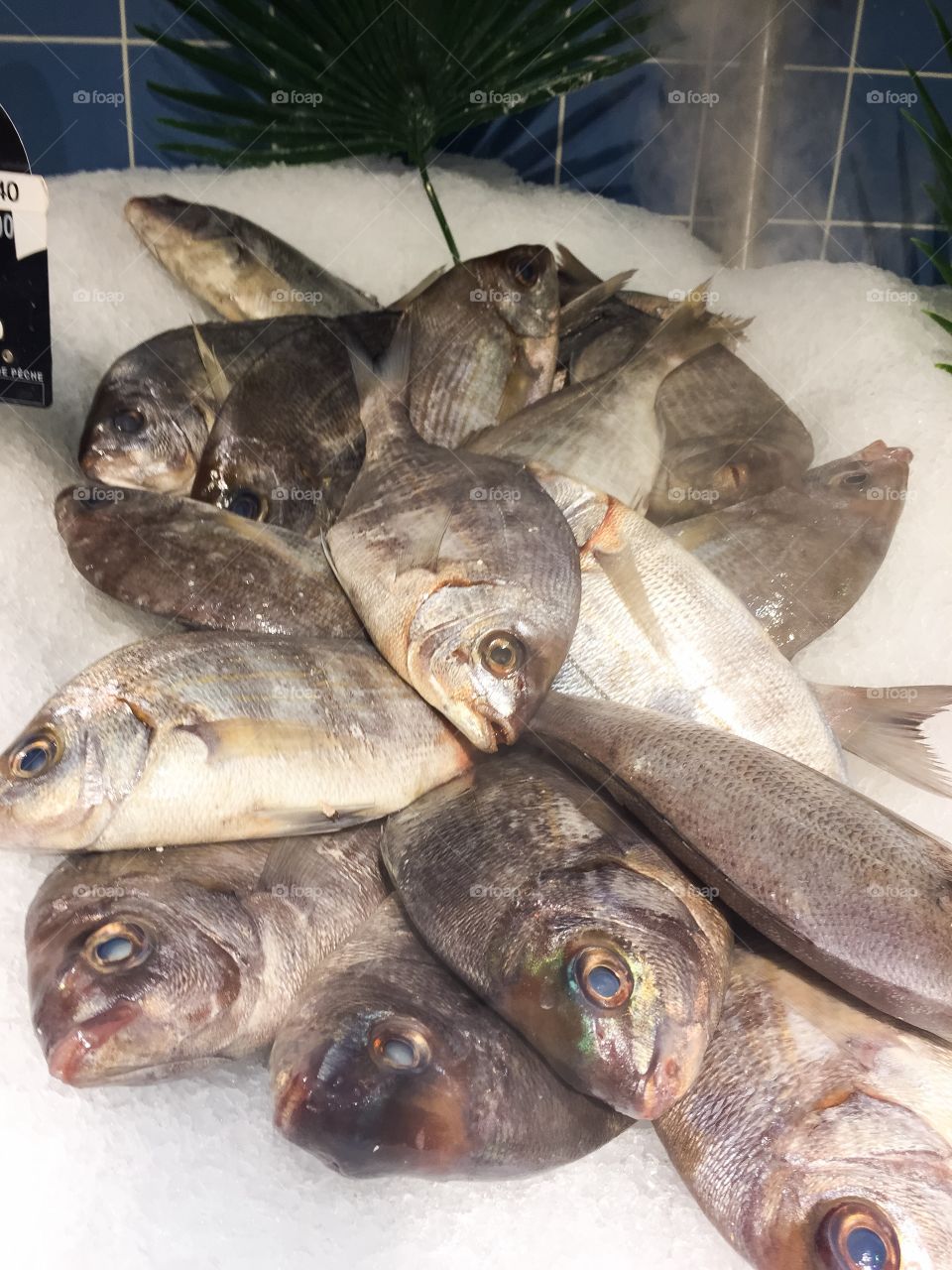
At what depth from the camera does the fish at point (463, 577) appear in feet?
3.99

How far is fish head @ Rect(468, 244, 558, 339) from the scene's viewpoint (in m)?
1.81

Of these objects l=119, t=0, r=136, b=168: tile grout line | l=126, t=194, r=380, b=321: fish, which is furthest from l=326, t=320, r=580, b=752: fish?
l=119, t=0, r=136, b=168: tile grout line

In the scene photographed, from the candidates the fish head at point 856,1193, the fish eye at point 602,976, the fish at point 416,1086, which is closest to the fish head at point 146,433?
the fish at point 416,1086

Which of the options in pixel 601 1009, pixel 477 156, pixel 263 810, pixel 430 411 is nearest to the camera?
pixel 601 1009

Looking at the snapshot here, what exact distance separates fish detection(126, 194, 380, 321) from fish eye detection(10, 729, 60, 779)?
1124 millimetres

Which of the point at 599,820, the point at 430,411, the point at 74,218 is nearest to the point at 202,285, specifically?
the point at 74,218

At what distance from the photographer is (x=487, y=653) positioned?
121cm

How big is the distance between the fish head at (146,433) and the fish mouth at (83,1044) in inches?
34.8

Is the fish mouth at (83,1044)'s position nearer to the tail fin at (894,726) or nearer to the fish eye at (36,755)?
the fish eye at (36,755)

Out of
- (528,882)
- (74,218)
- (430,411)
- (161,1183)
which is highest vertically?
(74,218)

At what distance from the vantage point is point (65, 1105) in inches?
43.0

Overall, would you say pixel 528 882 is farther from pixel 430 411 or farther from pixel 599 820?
pixel 430 411

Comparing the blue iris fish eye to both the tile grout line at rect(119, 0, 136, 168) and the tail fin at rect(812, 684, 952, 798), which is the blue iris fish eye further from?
the tile grout line at rect(119, 0, 136, 168)

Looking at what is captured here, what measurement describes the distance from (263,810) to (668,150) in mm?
2130
